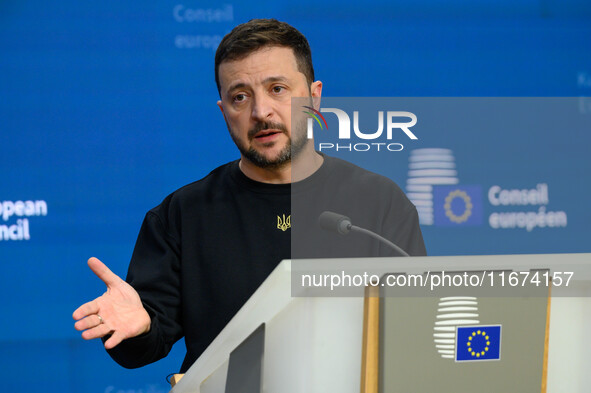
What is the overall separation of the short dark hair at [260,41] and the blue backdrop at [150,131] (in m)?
0.77

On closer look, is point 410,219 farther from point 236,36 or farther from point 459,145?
point 459,145

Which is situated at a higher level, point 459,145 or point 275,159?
point 459,145

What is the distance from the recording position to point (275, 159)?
169cm

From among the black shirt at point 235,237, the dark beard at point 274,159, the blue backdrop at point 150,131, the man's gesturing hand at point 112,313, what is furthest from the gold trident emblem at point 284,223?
the blue backdrop at point 150,131

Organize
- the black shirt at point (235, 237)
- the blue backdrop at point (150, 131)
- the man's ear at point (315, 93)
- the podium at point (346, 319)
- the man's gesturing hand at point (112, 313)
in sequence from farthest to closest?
the blue backdrop at point (150, 131)
the man's ear at point (315, 93)
the black shirt at point (235, 237)
the man's gesturing hand at point (112, 313)
the podium at point (346, 319)

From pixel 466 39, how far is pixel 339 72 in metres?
0.61

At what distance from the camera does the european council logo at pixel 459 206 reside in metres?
2.57

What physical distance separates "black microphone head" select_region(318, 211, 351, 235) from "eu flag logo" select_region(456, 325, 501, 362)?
360mm

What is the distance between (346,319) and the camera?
0.76 m

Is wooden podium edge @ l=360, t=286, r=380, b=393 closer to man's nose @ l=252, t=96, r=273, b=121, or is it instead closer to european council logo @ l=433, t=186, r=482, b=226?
man's nose @ l=252, t=96, r=273, b=121

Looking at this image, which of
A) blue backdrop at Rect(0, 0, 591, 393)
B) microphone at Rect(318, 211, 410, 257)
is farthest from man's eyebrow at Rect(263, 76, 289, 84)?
blue backdrop at Rect(0, 0, 591, 393)

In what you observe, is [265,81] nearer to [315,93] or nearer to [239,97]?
[239,97]

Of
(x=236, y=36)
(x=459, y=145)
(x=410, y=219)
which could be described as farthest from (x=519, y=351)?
(x=459, y=145)

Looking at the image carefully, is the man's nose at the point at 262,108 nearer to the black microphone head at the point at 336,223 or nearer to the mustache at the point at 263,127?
the mustache at the point at 263,127
